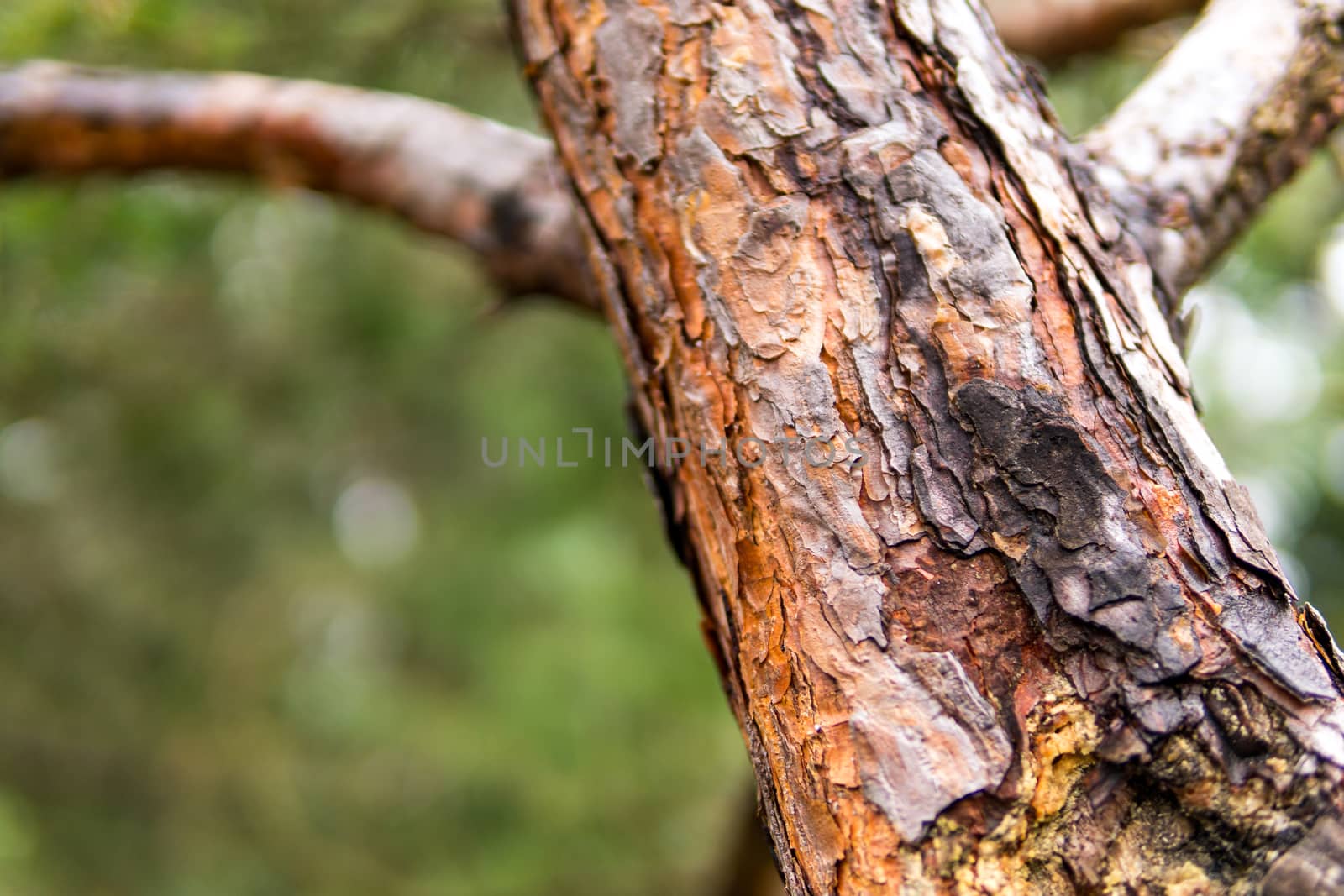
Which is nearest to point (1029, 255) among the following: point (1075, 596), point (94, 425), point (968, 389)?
point (968, 389)

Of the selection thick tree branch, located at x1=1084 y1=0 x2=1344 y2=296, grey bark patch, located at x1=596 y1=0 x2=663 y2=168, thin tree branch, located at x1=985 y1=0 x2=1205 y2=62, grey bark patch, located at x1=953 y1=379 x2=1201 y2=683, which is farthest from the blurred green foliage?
grey bark patch, located at x1=953 y1=379 x2=1201 y2=683

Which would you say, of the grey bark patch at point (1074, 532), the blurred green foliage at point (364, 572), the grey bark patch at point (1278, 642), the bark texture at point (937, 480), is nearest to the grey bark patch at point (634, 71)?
the bark texture at point (937, 480)

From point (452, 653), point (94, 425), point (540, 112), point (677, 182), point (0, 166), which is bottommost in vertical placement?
point (677, 182)

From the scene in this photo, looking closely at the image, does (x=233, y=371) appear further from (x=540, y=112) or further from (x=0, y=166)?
(x=540, y=112)

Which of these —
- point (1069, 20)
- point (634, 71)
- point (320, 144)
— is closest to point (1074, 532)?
point (634, 71)

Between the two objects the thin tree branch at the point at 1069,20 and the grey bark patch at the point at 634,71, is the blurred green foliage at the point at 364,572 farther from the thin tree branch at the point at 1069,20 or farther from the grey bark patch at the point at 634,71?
the grey bark patch at the point at 634,71
